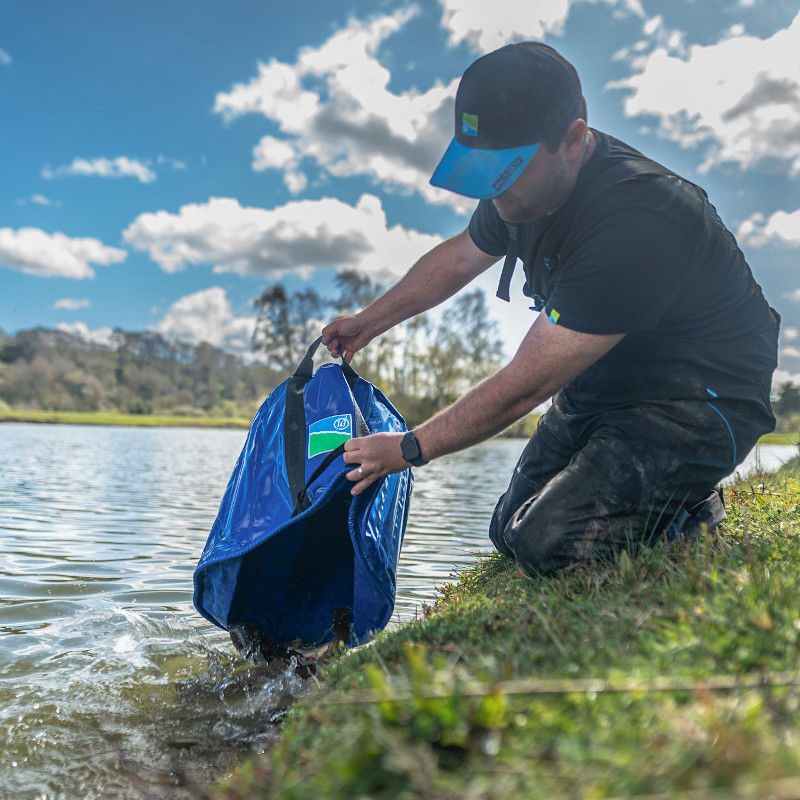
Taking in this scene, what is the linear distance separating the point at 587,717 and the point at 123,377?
12271cm

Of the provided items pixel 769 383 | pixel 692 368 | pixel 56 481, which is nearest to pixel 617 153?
pixel 692 368

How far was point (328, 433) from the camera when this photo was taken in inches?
140

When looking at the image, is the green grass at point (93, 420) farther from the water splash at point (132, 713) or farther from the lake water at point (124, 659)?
the water splash at point (132, 713)

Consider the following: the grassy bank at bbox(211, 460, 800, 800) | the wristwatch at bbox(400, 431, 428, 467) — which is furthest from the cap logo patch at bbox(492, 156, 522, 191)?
the grassy bank at bbox(211, 460, 800, 800)

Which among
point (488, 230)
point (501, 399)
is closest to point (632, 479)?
point (501, 399)

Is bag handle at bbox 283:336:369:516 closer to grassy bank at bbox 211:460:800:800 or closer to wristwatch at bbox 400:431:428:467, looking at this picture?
wristwatch at bbox 400:431:428:467

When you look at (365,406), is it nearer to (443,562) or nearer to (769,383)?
(769,383)

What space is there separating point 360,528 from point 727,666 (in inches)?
75.9

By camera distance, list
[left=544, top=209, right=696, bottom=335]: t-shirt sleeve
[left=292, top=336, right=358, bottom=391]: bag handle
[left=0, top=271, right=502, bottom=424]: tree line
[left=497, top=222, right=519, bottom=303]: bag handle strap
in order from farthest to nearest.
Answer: [left=0, top=271, right=502, bottom=424]: tree line → [left=292, top=336, right=358, bottom=391]: bag handle → [left=497, top=222, right=519, bottom=303]: bag handle strap → [left=544, top=209, right=696, bottom=335]: t-shirt sleeve

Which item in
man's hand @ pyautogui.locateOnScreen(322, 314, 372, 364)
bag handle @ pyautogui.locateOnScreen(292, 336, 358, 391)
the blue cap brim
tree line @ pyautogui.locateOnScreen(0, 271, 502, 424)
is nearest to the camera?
the blue cap brim

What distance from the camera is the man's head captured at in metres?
3.01

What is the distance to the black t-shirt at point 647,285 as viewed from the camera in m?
2.94

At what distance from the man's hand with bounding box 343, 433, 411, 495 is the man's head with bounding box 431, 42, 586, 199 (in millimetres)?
A: 1273

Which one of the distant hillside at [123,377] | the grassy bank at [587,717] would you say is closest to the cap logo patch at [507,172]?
the grassy bank at [587,717]
